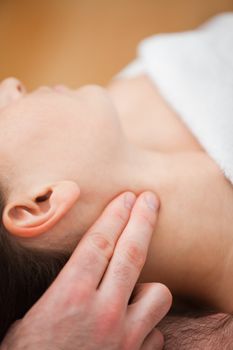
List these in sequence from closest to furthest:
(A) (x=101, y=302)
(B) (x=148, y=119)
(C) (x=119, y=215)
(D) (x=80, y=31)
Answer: (A) (x=101, y=302)
(C) (x=119, y=215)
(B) (x=148, y=119)
(D) (x=80, y=31)

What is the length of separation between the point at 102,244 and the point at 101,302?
11 cm

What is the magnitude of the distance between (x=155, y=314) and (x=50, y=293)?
0.65 feet

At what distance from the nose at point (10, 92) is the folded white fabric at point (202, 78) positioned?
0.41 metres

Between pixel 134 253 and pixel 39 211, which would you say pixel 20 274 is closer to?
pixel 39 211

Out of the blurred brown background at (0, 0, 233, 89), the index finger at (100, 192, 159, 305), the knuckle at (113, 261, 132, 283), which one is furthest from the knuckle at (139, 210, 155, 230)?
the blurred brown background at (0, 0, 233, 89)

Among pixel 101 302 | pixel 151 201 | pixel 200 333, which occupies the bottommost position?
pixel 200 333

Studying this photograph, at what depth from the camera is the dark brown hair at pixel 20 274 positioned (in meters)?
0.75

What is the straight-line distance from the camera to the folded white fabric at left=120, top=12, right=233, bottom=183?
A: 93cm

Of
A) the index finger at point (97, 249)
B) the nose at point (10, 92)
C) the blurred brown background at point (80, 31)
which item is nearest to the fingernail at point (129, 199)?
the index finger at point (97, 249)

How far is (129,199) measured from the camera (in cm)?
82

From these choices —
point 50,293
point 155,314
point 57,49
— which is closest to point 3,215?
point 50,293

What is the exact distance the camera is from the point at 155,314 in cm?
71

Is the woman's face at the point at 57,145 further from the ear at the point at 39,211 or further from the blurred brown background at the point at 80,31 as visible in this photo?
the blurred brown background at the point at 80,31

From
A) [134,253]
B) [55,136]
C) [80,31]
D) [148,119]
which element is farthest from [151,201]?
[80,31]
